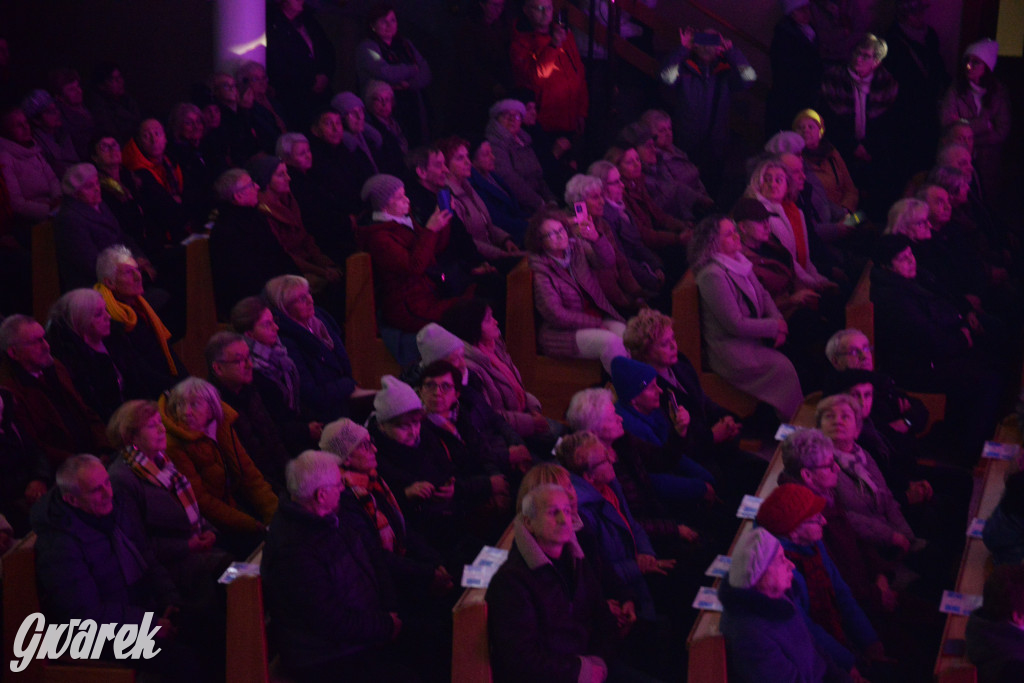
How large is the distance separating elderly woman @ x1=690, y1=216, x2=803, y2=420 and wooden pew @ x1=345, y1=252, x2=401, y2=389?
132cm

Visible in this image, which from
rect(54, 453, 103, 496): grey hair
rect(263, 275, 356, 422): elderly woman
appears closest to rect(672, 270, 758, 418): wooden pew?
rect(263, 275, 356, 422): elderly woman

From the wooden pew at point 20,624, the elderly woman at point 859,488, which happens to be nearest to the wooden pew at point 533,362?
the elderly woman at point 859,488

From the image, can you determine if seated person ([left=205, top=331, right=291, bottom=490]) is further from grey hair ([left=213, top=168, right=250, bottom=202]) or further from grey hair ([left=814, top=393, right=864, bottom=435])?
grey hair ([left=814, top=393, right=864, bottom=435])

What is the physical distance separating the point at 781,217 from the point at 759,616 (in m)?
2.99

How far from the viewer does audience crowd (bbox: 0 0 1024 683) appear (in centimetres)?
394

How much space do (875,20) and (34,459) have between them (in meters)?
5.94

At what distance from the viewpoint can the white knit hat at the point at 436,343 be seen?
16.2 feet

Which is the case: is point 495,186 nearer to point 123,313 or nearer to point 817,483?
point 123,313

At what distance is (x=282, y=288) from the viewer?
530 cm

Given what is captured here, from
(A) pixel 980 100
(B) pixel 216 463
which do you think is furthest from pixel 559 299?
(A) pixel 980 100

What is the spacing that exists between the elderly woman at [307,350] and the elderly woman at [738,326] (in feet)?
5.03

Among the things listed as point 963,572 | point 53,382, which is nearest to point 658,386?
point 963,572

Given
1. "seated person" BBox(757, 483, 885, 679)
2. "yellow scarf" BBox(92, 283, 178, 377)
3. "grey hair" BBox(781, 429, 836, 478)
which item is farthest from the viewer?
"yellow scarf" BBox(92, 283, 178, 377)

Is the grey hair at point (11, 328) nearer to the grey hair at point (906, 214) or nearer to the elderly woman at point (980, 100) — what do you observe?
the grey hair at point (906, 214)
